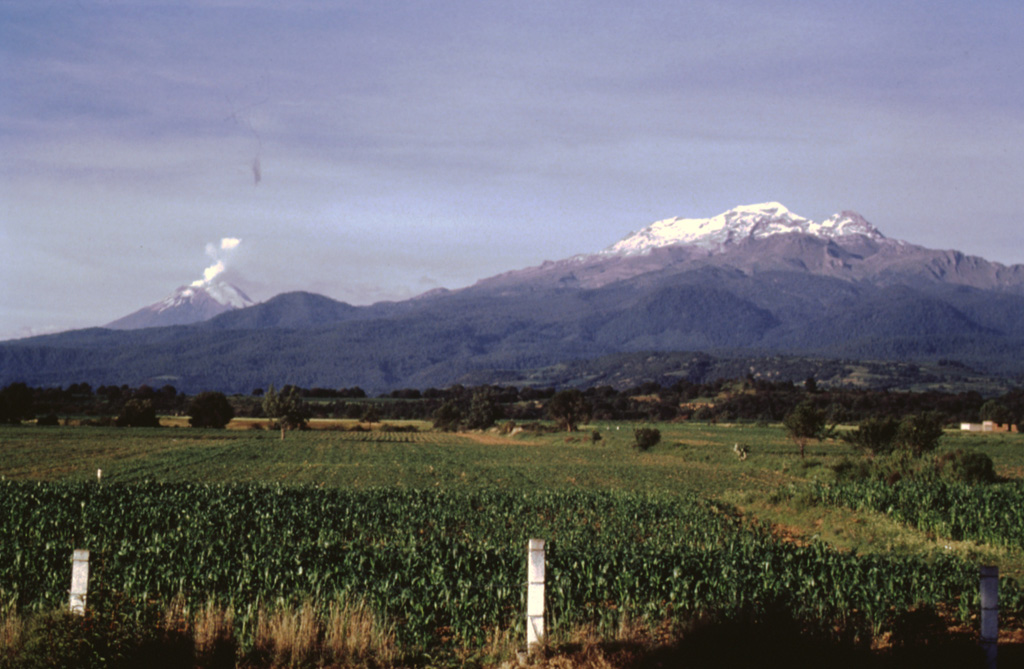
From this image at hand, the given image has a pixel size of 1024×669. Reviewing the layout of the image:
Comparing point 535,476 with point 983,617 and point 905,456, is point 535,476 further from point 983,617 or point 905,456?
point 983,617

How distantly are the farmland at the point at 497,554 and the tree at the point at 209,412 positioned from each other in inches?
2508

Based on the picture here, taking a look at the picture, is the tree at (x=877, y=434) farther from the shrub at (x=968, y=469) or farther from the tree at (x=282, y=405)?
the tree at (x=282, y=405)

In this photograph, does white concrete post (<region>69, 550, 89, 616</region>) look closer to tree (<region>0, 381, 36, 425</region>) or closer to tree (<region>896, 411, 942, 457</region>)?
tree (<region>896, 411, 942, 457</region>)

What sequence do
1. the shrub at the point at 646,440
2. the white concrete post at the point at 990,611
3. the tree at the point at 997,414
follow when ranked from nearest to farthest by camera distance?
the white concrete post at the point at 990,611 < the shrub at the point at 646,440 < the tree at the point at 997,414

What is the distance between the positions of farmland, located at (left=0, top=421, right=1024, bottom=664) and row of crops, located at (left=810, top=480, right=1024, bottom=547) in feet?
0.32

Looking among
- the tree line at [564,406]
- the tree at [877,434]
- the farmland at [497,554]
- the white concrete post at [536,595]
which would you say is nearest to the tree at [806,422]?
the tree at [877,434]

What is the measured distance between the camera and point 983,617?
9.23 metres

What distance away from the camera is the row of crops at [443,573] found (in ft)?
37.2

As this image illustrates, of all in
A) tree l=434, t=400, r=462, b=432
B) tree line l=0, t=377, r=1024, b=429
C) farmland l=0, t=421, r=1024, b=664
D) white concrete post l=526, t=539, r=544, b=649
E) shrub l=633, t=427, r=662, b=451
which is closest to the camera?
white concrete post l=526, t=539, r=544, b=649

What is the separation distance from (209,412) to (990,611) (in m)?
102

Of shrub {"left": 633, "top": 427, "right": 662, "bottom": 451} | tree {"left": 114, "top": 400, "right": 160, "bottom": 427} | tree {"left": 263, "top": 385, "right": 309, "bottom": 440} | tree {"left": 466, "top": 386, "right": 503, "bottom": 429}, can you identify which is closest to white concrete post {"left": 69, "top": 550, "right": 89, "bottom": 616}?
shrub {"left": 633, "top": 427, "right": 662, "bottom": 451}

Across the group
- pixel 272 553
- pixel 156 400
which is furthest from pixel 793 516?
pixel 156 400

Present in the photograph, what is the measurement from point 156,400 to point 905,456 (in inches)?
5578

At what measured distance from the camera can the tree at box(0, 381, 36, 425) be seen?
310 ft
